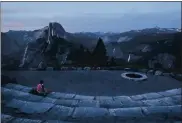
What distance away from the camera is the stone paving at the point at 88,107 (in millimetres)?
3436

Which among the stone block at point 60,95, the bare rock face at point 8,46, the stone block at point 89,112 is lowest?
the stone block at point 89,112

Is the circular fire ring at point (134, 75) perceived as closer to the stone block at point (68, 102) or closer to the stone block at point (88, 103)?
the stone block at point (88, 103)

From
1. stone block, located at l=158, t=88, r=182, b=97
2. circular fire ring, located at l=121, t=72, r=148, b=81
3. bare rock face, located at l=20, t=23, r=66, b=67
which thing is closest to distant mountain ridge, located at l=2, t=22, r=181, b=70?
bare rock face, located at l=20, t=23, r=66, b=67

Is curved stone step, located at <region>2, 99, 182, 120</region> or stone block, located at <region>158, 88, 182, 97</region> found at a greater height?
stone block, located at <region>158, 88, 182, 97</region>

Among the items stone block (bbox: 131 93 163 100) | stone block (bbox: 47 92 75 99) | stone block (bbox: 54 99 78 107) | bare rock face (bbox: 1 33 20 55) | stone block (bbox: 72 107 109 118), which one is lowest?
stone block (bbox: 72 107 109 118)

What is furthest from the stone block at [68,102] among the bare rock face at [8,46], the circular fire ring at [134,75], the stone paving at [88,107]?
the bare rock face at [8,46]

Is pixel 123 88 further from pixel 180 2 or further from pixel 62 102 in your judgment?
pixel 180 2

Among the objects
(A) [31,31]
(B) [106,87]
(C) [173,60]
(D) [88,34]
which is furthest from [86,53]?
(C) [173,60]

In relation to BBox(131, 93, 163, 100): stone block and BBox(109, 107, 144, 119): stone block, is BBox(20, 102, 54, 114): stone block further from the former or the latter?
BBox(131, 93, 163, 100): stone block

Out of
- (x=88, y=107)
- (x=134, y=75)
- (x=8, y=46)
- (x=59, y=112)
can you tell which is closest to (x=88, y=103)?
(x=88, y=107)

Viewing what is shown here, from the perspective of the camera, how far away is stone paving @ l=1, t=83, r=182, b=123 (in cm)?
344

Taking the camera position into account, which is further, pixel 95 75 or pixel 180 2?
pixel 95 75

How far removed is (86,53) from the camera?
150 inches

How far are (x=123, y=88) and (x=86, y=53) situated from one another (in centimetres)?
72
